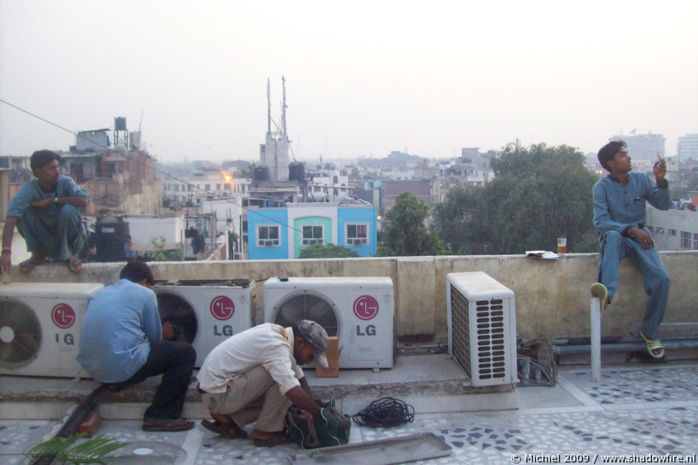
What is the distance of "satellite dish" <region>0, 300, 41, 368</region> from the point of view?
4.72m

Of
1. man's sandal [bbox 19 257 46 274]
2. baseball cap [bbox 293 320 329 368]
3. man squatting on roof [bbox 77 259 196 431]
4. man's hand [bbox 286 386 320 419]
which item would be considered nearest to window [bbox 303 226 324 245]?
man's sandal [bbox 19 257 46 274]

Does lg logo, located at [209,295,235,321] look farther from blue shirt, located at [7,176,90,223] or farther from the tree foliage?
the tree foliage

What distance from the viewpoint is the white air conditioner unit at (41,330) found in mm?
4664

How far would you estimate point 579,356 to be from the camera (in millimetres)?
5348

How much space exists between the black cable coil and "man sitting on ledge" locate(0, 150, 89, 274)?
113 inches

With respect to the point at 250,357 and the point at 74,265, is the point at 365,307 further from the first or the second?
the point at 74,265

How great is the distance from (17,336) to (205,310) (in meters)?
1.43

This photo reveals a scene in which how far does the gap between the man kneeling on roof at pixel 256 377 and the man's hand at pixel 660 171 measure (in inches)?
132

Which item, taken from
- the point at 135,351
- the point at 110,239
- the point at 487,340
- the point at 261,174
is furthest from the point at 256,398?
the point at 261,174

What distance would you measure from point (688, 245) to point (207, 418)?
88.3ft

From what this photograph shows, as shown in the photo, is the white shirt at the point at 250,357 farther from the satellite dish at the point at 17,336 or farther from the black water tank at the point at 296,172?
the black water tank at the point at 296,172

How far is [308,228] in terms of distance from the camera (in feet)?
144

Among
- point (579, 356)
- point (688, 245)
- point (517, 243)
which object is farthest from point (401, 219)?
point (579, 356)

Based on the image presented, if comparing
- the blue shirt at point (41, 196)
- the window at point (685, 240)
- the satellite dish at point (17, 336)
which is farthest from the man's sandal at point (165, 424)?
the window at point (685, 240)
